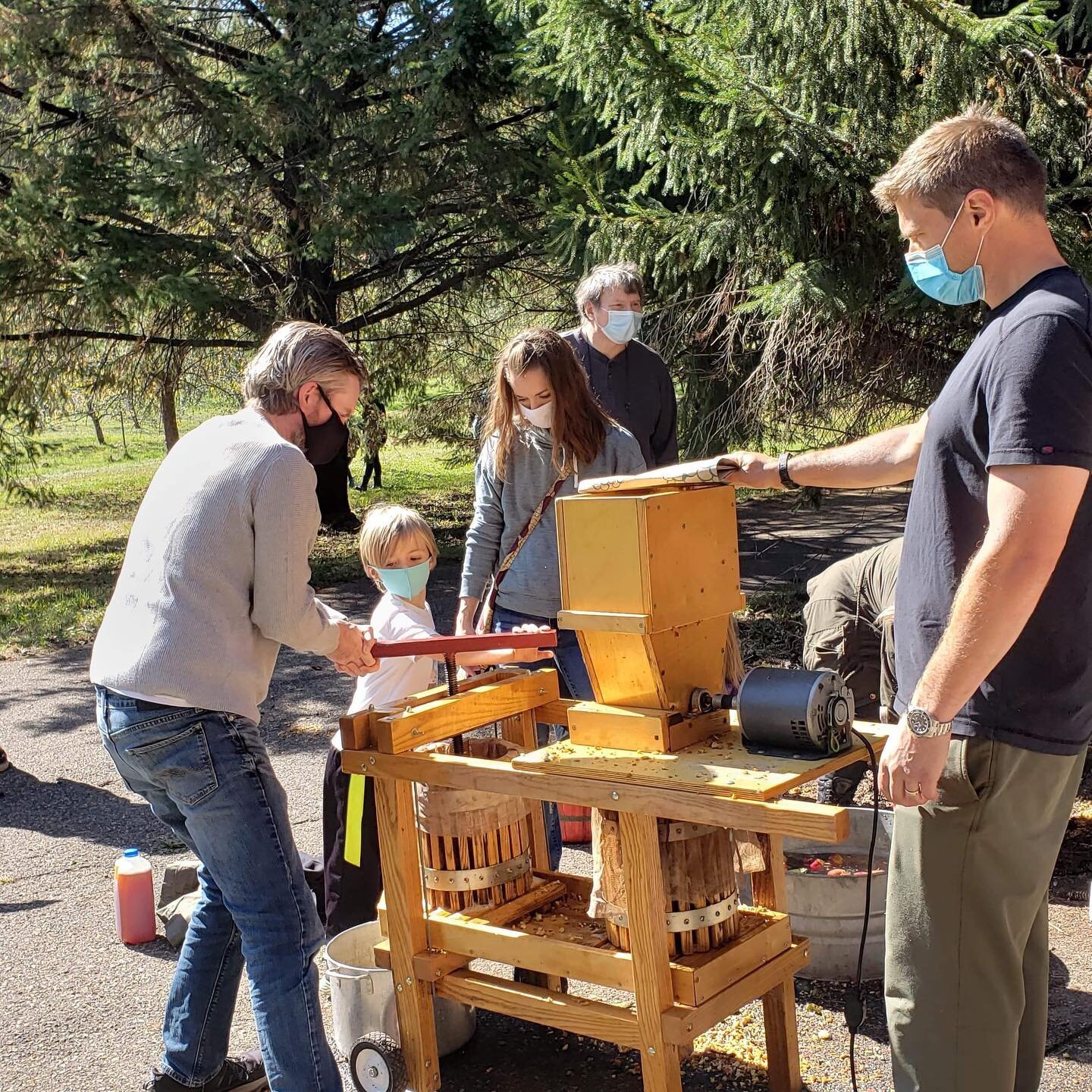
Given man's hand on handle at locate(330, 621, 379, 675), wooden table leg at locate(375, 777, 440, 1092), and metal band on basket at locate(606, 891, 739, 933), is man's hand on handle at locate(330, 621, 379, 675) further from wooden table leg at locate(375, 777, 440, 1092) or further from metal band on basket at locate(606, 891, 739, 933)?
metal band on basket at locate(606, 891, 739, 933)

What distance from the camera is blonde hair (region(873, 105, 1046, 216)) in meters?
2.11

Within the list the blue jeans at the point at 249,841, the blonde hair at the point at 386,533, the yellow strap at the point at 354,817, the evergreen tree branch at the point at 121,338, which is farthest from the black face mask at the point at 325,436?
the evergreen tree branch at the point at 121,338

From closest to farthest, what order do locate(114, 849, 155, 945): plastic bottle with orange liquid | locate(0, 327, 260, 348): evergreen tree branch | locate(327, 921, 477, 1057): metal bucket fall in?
locate(327, 921, 477, 1057): metal bucket → locate(114, 849, 155, 945): plastic bottle with orange liquid → locate(0, 327, 260, 348): evergreen tree branch

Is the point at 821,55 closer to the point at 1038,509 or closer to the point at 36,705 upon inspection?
the point at 1038,509

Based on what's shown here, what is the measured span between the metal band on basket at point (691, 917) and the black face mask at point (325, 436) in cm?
125

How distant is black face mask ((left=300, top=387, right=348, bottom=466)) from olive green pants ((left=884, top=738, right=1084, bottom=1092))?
4.83 ft

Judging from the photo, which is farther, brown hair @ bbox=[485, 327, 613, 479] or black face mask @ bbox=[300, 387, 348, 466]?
brown hair @ bbox=[485, 327, 613, 479]

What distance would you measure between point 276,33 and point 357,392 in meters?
10.2

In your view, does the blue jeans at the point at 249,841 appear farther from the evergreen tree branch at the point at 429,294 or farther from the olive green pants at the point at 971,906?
the evergreen tree branch at the point at 429,294

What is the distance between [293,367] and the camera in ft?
8.87

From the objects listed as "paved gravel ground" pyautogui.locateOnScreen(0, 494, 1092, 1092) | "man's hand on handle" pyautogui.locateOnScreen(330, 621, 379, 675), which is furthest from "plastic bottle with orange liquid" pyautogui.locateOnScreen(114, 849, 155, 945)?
"man's hand on handle" pyautogui.locateOnScreen(330, 621, 379, 675)

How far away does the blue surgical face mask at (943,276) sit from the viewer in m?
2.21

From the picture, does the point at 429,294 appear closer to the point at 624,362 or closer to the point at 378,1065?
the point at 624,362

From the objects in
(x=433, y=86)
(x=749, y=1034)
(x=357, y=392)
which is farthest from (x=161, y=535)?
(x=433, y=86)
